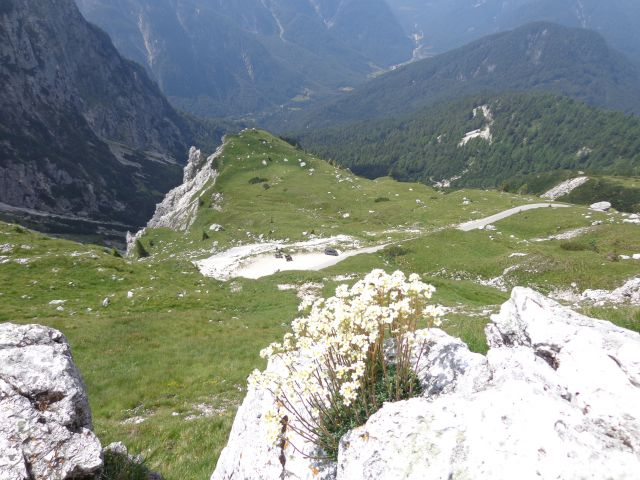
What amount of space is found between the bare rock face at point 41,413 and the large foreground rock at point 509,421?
252cm

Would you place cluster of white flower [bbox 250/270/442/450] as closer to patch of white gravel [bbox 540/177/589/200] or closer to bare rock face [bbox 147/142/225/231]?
bare rock face [bbox 147/142/225/231]

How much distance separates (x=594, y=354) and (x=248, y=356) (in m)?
16.1

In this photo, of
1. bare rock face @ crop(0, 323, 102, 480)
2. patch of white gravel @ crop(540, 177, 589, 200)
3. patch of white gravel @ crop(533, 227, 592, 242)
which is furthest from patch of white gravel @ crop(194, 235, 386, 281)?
patch of white gravel @ crop(540, 177, 589, 200)

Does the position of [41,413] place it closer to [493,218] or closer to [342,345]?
[342,345]

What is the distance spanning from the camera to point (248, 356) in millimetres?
18984

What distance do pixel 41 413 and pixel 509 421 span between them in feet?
23.8

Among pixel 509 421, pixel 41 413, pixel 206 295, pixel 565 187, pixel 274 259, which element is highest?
pixel 509 421

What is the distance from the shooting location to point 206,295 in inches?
1334

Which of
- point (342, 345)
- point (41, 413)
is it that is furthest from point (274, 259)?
point (342, 345)

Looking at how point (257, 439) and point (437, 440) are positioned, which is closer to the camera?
point (437, 440)

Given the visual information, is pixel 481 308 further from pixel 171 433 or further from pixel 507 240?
pixel 507 240

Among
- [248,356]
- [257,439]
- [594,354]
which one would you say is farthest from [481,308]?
[257,439]

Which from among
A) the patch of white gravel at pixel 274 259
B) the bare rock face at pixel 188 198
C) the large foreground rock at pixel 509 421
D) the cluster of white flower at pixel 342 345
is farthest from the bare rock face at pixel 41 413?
the bare rock face at pixel 188 198

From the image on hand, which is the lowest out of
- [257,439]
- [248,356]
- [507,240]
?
[507,240]
